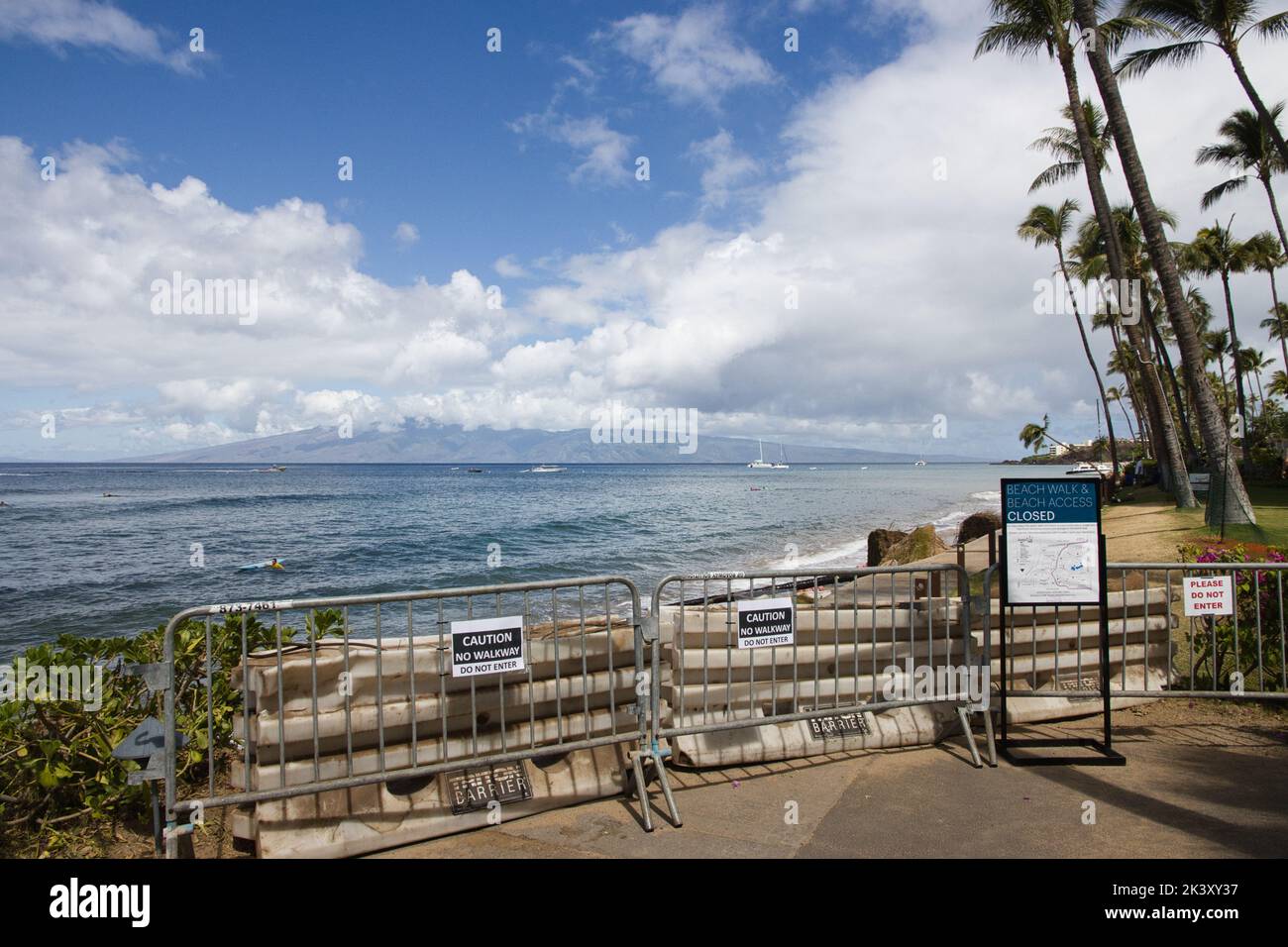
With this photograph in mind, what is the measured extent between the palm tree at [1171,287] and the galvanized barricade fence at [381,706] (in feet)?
60.3

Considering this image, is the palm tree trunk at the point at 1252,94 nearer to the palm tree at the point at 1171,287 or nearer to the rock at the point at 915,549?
the palm tree at the point at 1171,287

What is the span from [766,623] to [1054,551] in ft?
7.58

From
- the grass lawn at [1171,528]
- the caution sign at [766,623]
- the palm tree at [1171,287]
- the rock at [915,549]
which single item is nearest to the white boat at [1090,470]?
the grass lawn at [1171,528]

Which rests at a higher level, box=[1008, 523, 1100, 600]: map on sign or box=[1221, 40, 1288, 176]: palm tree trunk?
box=[1221, 40, 1288, 176]: palm tree trunk

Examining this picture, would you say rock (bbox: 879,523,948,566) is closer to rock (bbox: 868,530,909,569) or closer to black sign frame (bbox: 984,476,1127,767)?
rock (bbox: 868,530,909,569)

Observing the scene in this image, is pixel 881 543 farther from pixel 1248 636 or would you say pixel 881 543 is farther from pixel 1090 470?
pixel 1090 470

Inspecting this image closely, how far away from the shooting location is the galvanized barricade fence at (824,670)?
570 cm

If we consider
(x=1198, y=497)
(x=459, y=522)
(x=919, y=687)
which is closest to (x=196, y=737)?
(x=919, y=687)

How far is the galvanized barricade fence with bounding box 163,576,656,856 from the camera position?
4.48 meters

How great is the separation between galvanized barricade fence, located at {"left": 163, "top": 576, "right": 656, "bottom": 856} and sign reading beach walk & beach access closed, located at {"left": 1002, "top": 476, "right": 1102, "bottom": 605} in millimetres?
2970

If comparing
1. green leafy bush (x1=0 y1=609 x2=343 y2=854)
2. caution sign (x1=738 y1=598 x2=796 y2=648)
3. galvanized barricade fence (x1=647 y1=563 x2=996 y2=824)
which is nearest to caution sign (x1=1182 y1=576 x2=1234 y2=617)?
galvanized barricade fence (x1=647 y1=563 x2=996 y2=824)

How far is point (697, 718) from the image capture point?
575 centimetres

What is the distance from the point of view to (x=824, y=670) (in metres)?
6.06
